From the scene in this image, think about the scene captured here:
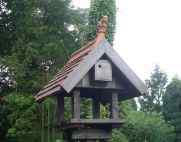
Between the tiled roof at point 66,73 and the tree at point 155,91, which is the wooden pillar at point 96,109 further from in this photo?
the tree at point 155,91

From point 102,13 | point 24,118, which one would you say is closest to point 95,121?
point 102,13

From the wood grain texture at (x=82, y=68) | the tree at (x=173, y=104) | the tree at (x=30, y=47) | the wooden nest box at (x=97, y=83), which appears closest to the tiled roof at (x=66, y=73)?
the wooden nest box at (x=97, y=83)

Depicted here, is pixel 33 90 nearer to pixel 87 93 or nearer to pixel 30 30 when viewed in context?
pixel 30 30

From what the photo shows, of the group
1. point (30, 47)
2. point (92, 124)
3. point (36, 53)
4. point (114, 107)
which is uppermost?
point (30, 47)

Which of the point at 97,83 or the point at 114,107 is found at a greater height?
the point at 97,83

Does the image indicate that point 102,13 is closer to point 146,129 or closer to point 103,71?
point 103,71

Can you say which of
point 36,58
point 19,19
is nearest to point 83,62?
point 36,58

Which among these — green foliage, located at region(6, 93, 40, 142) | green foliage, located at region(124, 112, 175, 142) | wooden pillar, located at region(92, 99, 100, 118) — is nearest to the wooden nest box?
wooden pillar, located at region(92, 99, 100, 118)

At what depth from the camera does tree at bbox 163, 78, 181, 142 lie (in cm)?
3588

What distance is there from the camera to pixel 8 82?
21.1 meters

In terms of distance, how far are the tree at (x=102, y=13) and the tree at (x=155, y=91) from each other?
23853 millimetres

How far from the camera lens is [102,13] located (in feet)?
56.4

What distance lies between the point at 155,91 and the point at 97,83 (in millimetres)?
37044

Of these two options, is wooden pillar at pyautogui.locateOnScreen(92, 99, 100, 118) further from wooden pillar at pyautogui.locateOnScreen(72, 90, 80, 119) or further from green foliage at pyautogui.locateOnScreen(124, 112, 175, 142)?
green foliage at pyautogui.locateOnScreen(124, 112, 175, 142)
